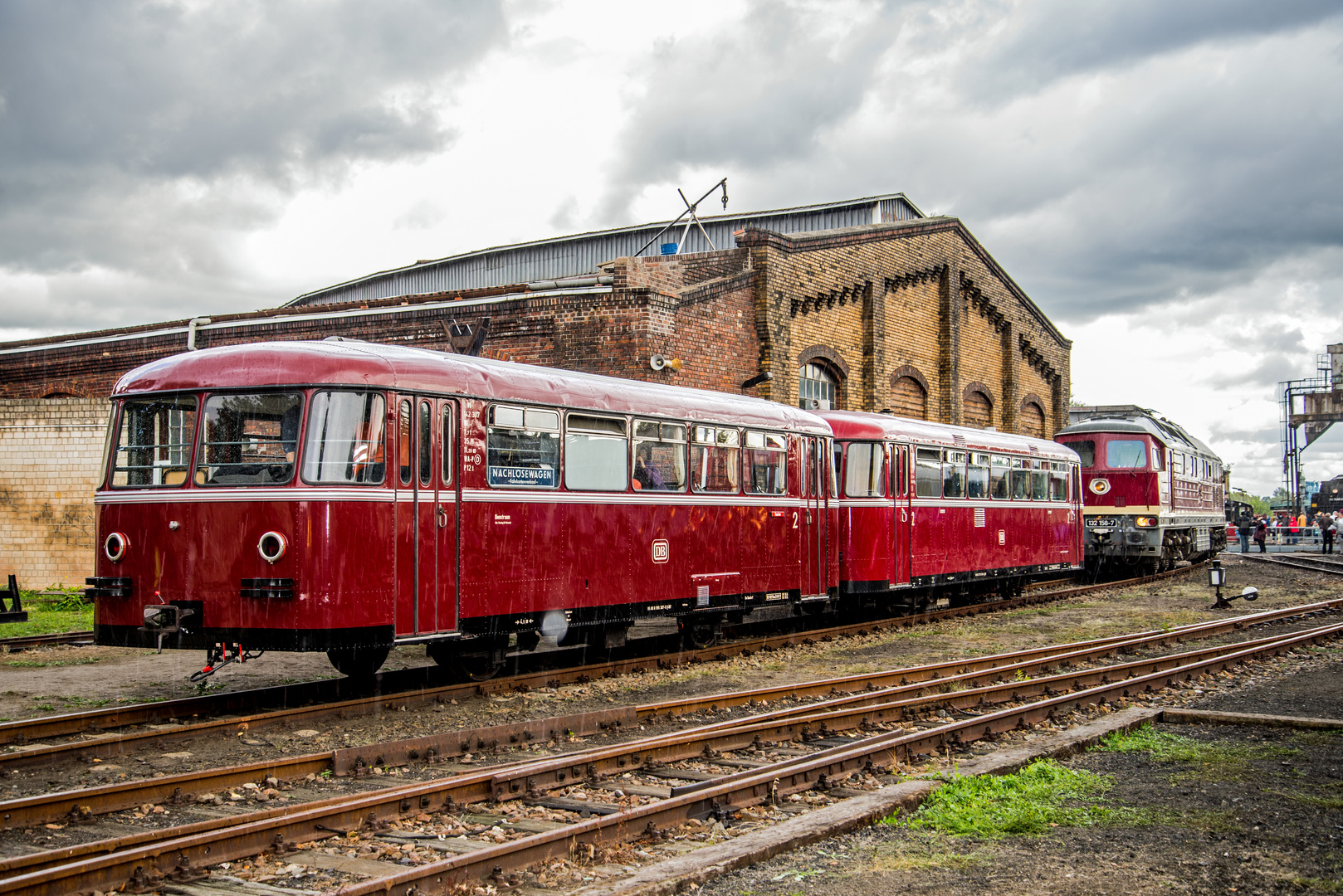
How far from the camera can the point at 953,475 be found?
18188mm

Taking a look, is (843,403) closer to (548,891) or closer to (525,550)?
(525,550)

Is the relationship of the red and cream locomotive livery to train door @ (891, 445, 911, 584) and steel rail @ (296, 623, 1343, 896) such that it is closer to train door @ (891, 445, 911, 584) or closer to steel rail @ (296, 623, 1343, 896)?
train door @ (891, 445, 911, 584)

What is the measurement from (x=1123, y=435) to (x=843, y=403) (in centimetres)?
663

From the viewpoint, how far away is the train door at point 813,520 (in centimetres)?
1501

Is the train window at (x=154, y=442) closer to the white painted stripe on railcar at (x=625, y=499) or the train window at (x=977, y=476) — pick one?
the white painted stripe on railcar at (x=625, y=499)

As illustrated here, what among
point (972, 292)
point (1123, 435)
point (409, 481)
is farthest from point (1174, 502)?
point (409, 481)

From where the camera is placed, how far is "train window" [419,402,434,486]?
965cm

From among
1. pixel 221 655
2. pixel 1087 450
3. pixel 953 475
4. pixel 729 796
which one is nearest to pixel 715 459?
pixel 221 655

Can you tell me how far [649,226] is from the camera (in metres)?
32.1

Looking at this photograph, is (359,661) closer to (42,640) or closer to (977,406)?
(42,640)

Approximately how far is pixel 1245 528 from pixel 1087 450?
68.3 ft

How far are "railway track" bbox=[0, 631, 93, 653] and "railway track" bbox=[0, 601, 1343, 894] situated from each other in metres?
8.83

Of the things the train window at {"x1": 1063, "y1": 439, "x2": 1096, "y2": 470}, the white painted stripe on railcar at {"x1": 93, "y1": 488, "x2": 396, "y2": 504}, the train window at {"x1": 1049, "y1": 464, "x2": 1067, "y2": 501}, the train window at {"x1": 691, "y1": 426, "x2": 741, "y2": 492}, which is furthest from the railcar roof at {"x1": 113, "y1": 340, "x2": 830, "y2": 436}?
the train window at {"x1": 1063, "y1": 439, "x2": 1096, "y2": 470}

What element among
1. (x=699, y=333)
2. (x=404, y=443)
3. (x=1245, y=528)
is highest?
(x=699, y=333)
